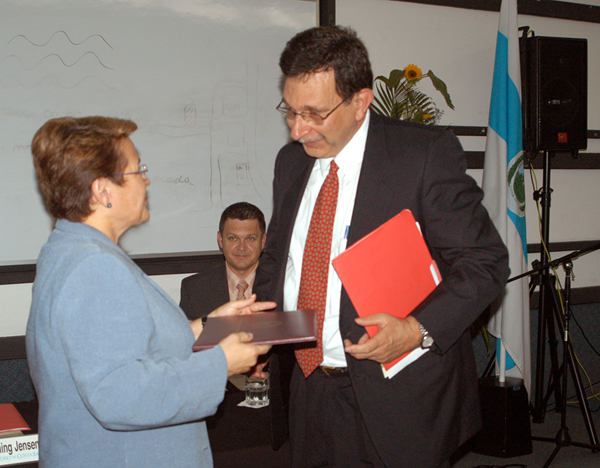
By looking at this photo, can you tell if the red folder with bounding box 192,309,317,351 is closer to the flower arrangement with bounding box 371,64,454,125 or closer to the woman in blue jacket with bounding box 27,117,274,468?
A: the woman in blue jacket with bounding box 27,117,274,468

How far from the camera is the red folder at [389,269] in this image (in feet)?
4.37

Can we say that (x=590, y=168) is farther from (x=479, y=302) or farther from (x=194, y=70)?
(x=479, y=302)

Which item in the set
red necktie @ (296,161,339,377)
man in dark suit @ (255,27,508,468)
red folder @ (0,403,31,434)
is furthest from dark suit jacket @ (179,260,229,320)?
red necktie @ (296,161,339,377)

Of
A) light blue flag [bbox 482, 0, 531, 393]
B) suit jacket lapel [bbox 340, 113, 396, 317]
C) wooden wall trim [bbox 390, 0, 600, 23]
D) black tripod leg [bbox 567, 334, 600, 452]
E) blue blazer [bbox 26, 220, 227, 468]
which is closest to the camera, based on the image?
blue blazer [bbox 26, 220, 227, 468]

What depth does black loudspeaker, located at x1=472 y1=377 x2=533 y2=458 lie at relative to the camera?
3.15m

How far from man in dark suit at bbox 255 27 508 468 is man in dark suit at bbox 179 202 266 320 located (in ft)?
3.98

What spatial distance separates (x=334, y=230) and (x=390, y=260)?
0.79 feet

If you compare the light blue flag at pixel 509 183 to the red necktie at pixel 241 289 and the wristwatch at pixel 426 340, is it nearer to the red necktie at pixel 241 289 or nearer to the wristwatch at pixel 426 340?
the red necktie at pixel 241 289

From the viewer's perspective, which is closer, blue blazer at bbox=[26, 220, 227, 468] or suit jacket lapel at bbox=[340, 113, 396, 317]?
blue blazer at bbox=[26, 220, 227, 468]

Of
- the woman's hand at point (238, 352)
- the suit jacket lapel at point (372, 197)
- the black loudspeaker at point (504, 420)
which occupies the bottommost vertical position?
the black loudspeaker at point (504, 420)

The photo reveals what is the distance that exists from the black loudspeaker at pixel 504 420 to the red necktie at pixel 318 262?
6.72ft

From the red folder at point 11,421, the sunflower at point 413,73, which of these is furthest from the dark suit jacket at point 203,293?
the sunflower at point 413,73

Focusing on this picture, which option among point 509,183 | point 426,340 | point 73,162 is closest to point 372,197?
point 426,340

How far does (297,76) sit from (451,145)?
476 mm
